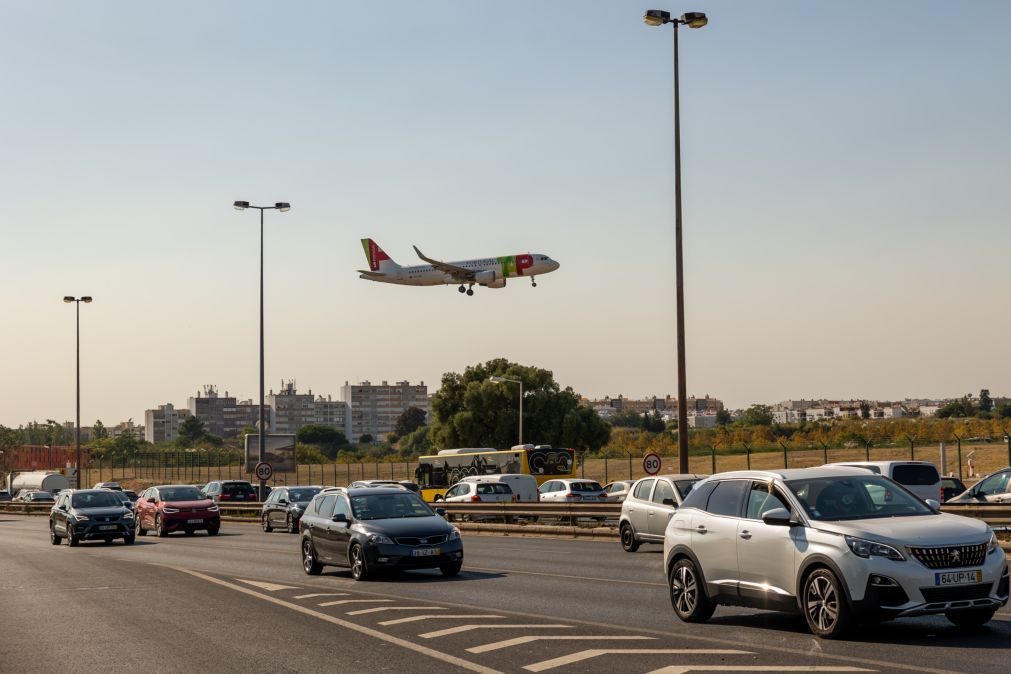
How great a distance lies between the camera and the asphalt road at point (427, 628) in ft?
35.9

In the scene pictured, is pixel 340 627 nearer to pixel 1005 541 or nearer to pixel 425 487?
pixel 1005 541

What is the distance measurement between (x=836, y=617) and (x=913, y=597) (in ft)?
2.49

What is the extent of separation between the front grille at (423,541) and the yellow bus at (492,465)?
3220cm

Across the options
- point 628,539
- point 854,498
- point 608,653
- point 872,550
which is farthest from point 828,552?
→ point 628,539

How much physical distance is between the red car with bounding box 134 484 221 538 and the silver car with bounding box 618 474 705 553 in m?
17.2

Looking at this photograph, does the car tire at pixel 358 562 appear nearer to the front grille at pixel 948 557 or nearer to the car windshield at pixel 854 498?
the car windshield at pixel 854 498

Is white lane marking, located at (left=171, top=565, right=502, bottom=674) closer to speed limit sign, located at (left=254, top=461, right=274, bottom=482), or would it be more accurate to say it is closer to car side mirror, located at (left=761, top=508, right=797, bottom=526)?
car side mirror, located at (left=761, top=508, right=797, bottom=526)

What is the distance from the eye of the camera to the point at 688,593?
13.5 metres

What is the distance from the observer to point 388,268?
78812 millimetres

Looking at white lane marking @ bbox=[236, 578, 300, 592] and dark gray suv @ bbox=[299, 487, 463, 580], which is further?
dark gray suv @ bbox=[299, 487, 463, 580]

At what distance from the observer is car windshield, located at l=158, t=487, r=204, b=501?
40.7 metres

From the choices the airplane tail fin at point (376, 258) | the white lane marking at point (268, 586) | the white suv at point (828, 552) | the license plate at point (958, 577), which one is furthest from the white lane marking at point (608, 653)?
the airplane tail fin at point (376, 258)

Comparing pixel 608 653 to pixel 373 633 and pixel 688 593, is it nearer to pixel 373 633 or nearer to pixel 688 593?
pixel 688 593

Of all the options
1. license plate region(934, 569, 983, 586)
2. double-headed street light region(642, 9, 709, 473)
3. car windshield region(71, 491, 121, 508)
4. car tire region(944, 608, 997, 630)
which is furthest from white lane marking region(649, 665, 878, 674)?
car windshield region(71, 491, 121, 508)
